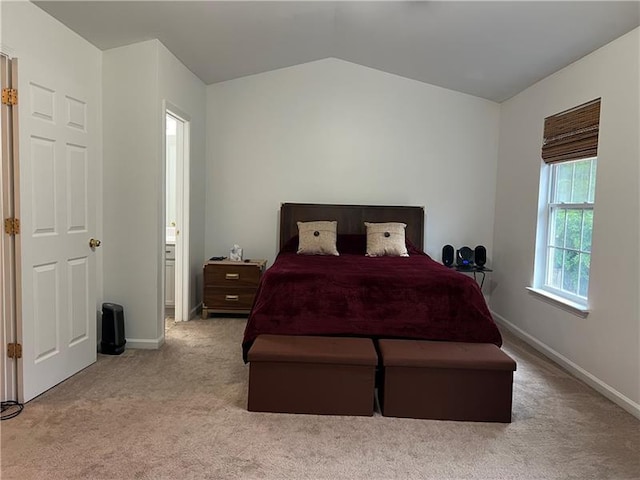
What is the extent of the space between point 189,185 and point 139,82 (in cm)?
118

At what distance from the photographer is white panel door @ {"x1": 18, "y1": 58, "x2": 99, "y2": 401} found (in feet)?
8.59

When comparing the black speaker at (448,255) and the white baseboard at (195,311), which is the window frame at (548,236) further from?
the white baseboard at (195,311)

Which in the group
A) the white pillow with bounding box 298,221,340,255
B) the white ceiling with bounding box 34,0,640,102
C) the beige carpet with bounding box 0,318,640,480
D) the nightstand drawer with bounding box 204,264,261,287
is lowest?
the beige carpet with bounding box 0,318,640,480

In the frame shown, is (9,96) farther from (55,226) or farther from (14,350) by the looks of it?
(14,350)

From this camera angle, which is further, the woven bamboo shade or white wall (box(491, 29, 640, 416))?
the woven bamboo shade

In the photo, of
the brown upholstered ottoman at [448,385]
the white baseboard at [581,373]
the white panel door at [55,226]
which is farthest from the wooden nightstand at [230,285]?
the white baseboard at [581,373]

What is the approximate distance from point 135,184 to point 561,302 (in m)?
3.43

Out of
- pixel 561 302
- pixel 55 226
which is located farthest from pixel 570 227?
pixel 55 226

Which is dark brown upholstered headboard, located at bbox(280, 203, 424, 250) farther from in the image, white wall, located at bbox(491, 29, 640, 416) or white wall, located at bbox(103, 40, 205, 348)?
white wall, located at bbox(103, 40, 205, 348)

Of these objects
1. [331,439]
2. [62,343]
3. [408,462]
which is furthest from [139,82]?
[408,462]

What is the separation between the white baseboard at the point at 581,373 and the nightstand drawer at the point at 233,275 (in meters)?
2.58

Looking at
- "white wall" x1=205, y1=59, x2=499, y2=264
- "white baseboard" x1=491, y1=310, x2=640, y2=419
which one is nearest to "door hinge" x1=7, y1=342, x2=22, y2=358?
"white wall" x1=205, y1=59, x2=499, y2=264

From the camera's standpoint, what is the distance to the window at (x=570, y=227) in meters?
3.36

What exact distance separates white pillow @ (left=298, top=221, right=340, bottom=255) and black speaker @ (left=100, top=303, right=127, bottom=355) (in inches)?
68.5
